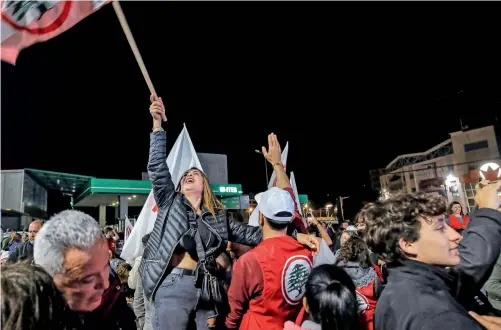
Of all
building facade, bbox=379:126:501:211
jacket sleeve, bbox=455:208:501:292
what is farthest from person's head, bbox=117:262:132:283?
building facade, bbox=379:126:501:211

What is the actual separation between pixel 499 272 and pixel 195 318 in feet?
13.1

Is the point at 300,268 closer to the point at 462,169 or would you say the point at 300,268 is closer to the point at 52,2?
the point at 52,2

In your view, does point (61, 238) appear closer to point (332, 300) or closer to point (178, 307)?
point (332, 300)

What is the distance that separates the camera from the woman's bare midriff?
10.2 feet

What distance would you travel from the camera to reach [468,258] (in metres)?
2.15

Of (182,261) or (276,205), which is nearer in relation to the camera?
(276,205)

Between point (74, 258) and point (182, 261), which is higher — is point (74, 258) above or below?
above

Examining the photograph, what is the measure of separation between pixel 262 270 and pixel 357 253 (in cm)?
148

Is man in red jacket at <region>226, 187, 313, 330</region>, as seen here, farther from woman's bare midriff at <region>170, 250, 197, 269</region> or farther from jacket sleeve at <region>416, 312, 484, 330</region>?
jacket sleeve at <region>416, 312, 484, 330</region>

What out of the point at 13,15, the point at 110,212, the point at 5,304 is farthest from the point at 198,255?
the point at 110,212

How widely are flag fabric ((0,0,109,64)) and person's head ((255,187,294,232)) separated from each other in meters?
2.25

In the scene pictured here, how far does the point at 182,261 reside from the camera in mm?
3123

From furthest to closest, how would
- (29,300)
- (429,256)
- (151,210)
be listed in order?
1. (151,210)
2. (429,256)
3. (29,300)

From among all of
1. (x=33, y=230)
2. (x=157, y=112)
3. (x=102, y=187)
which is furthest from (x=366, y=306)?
(x=102, y=187)
